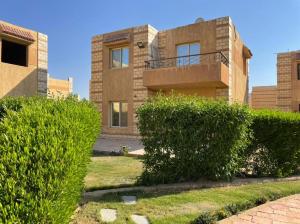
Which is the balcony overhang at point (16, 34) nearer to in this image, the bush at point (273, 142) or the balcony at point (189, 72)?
the balcony at point (189, 72)

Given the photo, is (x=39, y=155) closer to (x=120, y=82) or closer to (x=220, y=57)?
(x=220, y=57)

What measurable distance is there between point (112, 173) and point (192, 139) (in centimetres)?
281

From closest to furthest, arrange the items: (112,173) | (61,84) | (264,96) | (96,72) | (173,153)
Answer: (173,153) → (112,173) → (96,72) → (264,96) → (61,84)

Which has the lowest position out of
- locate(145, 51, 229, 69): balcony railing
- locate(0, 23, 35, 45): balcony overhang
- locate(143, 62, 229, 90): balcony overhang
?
locate(143, 62, 229, 90): balcony overhang

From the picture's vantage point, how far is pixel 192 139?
593cm

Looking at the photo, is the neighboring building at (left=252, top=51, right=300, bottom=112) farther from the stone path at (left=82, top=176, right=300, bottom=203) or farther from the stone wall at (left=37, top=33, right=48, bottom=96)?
the stone path at (left=82, top=176, right=300, bottom=203)

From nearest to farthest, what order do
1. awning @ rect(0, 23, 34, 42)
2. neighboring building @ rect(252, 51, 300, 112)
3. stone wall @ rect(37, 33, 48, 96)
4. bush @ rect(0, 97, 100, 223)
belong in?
1. bush @ rect(0, 97, 100, 223)
2. awning @ rect(0, 23, 34, 42)
3. stone wall @ rect(37, 33, 48, 96)
4. neighboring building @ rect(252, 51, 300, 112)

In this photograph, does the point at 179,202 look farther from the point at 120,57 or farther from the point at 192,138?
the point at 120,57

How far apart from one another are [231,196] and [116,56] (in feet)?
52.6

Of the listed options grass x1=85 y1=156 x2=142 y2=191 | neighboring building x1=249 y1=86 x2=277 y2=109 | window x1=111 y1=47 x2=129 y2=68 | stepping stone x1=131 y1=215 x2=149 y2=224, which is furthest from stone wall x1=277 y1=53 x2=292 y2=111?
stepping stone x1=131 y1=215 x2=149 y2=224

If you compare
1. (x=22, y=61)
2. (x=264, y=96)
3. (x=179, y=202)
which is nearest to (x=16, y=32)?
(x=22, y=61)

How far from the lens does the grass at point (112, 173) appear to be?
631cm

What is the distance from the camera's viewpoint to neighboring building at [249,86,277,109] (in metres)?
32.1

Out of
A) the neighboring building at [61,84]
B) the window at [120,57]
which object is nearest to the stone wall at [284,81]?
the window at [120,57]
